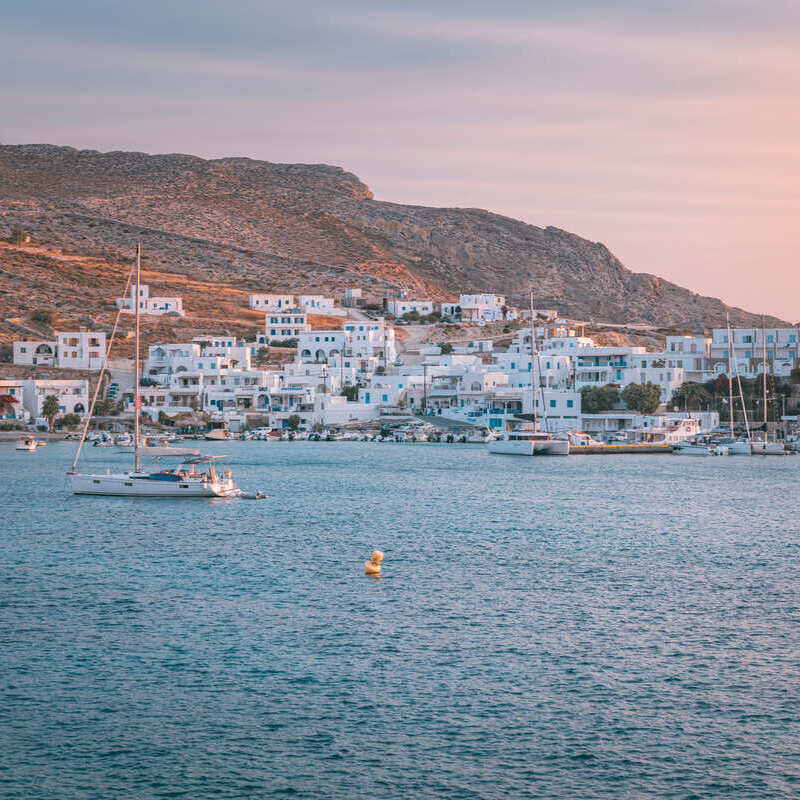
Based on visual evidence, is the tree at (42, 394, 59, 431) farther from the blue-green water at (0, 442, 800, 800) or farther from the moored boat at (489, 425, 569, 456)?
the blue-green water at (0, 442, 800, 800)

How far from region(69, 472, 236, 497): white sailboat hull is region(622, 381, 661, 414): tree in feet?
179

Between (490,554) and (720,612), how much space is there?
11498 mm

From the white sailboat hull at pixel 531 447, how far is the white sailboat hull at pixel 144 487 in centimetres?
3834

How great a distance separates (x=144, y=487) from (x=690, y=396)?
63588mm

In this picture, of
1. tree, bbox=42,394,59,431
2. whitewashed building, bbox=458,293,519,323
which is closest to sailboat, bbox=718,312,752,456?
whitewashed building, bbox=458,293,519,323

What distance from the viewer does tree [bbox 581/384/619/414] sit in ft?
350

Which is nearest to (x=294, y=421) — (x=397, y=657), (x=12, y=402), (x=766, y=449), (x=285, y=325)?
(x=12, y=402)

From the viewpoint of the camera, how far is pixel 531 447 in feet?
301

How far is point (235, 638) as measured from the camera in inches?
1095

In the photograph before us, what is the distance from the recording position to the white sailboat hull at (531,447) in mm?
92062

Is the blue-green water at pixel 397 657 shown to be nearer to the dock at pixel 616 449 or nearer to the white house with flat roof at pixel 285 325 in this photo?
the dock at pixel 616 449

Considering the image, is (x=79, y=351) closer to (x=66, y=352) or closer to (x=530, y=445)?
(x=66, y=352)

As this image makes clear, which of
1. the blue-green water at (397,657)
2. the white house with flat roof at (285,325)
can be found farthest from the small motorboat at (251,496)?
the white house with flat roof at (285,325)

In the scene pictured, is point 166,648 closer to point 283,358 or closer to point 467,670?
point 467,670
